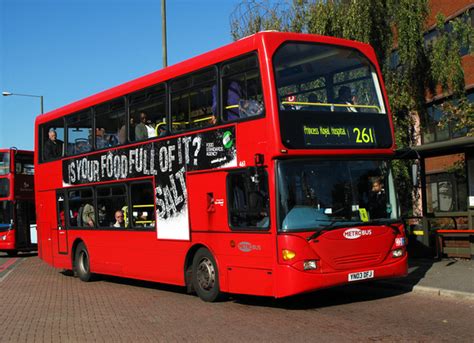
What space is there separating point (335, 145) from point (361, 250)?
1.62 meters

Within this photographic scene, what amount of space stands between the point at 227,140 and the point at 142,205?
316 centimetres

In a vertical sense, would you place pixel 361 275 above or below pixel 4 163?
below

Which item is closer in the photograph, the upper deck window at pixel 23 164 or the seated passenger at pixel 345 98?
the seated passenger at pixel 345 98

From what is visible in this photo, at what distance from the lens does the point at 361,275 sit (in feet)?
30.1

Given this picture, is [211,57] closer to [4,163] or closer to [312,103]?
[312,103]

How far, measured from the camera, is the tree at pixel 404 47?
1688 centimetres

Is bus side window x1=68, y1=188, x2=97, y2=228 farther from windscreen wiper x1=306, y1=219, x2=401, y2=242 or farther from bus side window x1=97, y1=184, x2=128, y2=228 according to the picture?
windscreen wiper x1=306, y1=219, x2=401, y2=242

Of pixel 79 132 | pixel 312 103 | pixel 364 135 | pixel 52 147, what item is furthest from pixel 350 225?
pixel 52 147

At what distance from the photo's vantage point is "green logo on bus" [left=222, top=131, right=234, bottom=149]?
32.0 feet

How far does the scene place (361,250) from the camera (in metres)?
9.24

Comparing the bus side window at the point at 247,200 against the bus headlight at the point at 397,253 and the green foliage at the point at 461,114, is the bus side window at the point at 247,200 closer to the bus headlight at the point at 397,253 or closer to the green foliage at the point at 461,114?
the bus headlight at the point at 397,253

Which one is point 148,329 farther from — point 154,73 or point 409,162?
point 409,162

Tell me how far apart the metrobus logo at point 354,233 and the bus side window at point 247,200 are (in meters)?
1.19

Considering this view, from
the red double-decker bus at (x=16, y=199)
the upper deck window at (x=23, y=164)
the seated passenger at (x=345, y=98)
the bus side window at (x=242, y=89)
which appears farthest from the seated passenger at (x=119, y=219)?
the upper deck window at (x=23, y=164)
